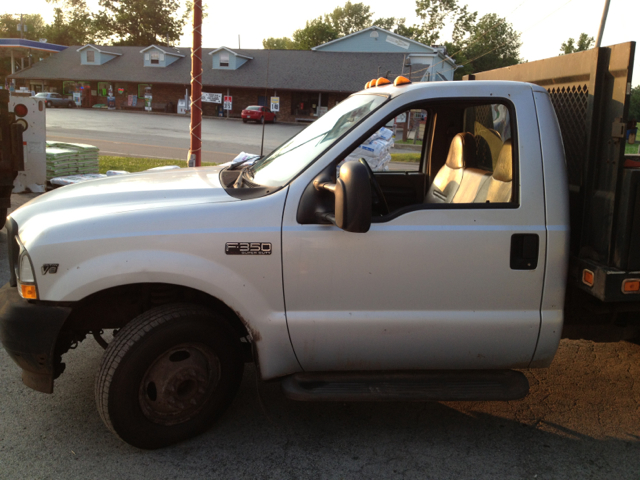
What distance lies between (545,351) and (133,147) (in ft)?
65.6

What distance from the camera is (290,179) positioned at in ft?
10.3

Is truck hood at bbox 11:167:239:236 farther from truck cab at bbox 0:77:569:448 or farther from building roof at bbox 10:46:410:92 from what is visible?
building roof at bbox 10:46:410:92

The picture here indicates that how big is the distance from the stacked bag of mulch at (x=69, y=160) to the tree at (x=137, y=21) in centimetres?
7537

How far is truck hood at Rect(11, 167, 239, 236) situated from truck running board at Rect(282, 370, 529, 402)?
107cm

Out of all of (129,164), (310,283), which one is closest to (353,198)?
(310,283)

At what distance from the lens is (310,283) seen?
3080 millimetres

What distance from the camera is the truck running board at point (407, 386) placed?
316 centimetres

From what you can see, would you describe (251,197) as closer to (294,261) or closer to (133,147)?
(294,261)

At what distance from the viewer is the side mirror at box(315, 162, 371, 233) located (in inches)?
108

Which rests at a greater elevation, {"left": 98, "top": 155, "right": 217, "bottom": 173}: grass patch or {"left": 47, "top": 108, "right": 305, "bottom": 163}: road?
{"left": 47, "top": 108, "right": 305, "bottom": 163}: road

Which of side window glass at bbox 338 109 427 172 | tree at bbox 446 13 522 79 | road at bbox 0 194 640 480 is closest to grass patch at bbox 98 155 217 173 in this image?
side window glass at bbox 338 109 427 172

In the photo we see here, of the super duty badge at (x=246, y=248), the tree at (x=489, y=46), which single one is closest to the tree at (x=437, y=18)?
the tree at (x=489, y=46)

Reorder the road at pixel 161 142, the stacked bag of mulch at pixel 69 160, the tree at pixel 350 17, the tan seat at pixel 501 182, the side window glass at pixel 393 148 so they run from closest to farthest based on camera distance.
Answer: the tan seat at pixel 501 182, the side window glass at pixel 393 148, the stacked bag of mulch at pixel 69 160, the road at pixel 161 142, the tree at pixel 350 17

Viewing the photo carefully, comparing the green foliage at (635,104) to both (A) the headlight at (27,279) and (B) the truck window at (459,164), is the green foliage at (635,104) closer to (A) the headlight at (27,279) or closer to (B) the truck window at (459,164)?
(B) the truck window at (459,164)
